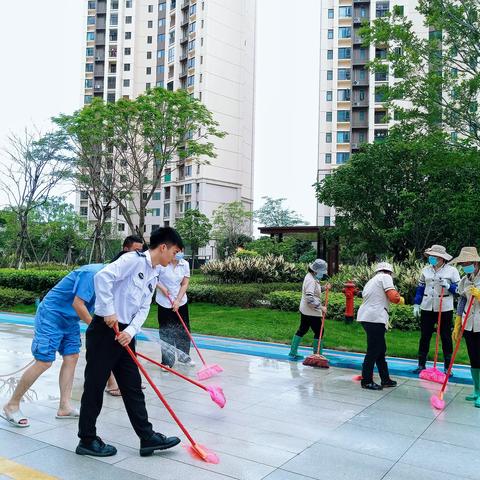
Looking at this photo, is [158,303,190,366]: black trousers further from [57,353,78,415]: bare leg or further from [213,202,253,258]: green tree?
[213,202,253,258]: green tree

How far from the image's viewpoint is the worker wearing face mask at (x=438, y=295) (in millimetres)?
6859

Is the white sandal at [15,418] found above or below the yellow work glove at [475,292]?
below

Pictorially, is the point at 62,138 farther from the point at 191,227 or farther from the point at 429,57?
the point at 191,227

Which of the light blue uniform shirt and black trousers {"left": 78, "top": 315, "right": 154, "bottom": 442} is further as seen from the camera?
the light blue uniform shirt

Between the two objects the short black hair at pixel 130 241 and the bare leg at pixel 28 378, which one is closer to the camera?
the bare leg at pixel 28 378

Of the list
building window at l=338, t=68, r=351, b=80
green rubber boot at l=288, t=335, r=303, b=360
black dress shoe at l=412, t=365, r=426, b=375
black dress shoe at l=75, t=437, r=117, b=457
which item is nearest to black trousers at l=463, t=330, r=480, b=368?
black dress shoe at l=412, t=365, r=426, b=375

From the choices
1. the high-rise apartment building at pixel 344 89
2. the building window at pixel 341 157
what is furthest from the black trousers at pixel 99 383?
the building window at pixel 341 157

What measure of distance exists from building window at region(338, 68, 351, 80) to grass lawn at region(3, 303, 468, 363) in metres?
42.2

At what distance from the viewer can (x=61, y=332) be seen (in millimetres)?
4535

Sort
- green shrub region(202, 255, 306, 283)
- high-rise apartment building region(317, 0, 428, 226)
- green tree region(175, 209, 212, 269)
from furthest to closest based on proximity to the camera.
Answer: high-rise apartment building region(317, 0, 428, 226) < green tree region(175, 209, 212, 269) < green shrub region(202, 255, 306, 283)

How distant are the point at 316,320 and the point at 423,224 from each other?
9194mm

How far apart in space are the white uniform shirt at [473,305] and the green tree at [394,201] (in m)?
7.95

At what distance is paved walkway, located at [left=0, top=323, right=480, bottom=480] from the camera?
141 inches

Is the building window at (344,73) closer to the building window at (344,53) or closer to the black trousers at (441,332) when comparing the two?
the building window at (344,53)
